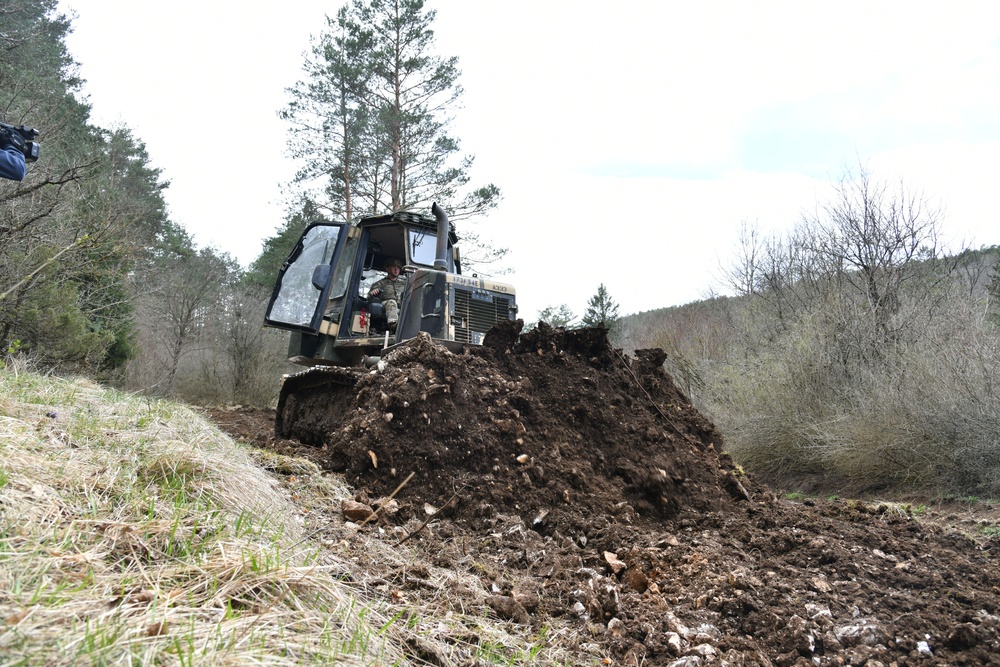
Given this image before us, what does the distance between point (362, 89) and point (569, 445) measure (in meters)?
15.4

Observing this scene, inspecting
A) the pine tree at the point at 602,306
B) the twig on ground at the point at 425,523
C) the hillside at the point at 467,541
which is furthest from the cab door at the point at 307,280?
the pine tree at the point at 602,306

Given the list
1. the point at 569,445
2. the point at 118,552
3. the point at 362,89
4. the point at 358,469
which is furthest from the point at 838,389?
the point at 362,89

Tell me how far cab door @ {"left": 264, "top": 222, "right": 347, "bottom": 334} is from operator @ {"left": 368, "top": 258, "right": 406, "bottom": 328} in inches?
21.6

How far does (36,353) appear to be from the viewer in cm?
1155

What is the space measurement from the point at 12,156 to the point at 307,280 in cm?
353

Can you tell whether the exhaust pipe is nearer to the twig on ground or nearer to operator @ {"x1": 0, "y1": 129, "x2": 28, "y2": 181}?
the twig on ground

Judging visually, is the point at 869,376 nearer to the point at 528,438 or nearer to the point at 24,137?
the point at 528,438

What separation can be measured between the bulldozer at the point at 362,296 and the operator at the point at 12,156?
118 inches

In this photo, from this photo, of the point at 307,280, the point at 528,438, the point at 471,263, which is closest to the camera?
the point at 528,438

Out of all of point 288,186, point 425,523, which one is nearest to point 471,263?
point 288,186

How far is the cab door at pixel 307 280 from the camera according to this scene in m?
7.75

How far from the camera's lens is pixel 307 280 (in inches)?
314

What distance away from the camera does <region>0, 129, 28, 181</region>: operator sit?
4.61m

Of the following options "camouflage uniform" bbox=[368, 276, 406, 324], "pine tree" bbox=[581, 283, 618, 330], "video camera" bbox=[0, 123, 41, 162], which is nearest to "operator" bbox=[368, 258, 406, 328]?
"camouflage uniform" bbox=[368, 276, 406, 324]
